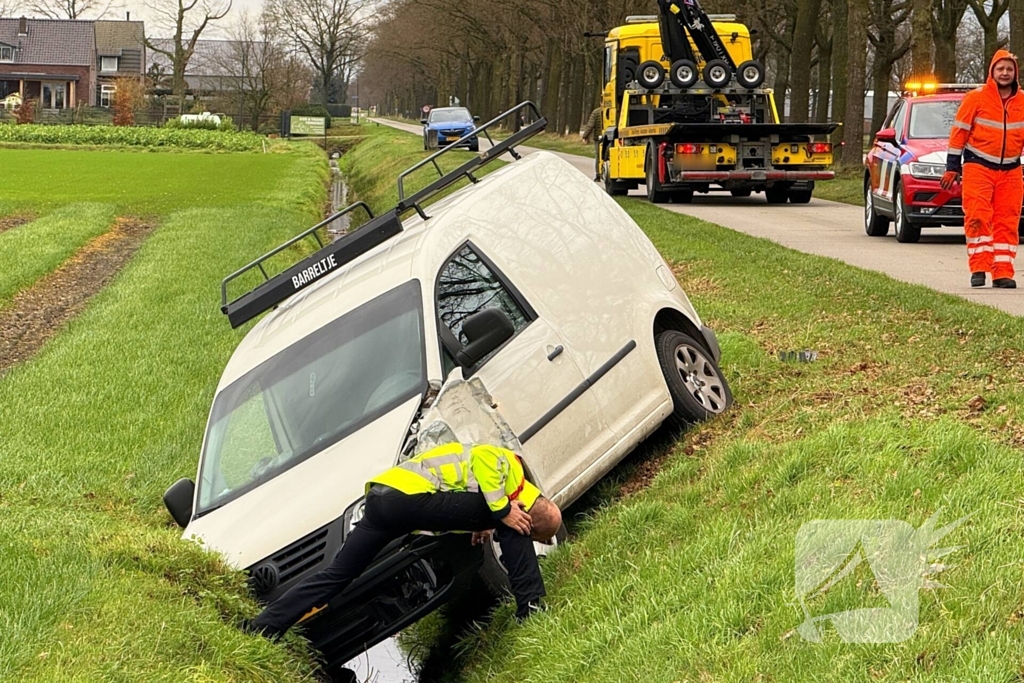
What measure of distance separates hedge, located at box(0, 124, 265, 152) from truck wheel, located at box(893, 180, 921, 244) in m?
53.6

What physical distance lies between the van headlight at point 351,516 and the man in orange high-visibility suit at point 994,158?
7857mm

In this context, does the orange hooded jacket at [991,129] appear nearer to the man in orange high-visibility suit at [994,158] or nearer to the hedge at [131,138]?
the man in orange high-visibility suit at [994,158]

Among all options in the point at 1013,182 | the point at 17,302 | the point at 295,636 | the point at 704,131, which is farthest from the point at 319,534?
the point at 704,131

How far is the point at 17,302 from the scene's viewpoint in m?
18.6

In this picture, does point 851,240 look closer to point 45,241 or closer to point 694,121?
point 694,121

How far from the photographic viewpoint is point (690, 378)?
9.04 meters

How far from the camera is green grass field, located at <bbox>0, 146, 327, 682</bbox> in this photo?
565 centimetres

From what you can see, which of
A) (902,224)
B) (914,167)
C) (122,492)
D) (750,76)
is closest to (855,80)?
(750,76)

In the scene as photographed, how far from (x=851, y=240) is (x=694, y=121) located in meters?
9.14

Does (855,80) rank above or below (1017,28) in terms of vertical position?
below

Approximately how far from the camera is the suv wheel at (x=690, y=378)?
342 inches

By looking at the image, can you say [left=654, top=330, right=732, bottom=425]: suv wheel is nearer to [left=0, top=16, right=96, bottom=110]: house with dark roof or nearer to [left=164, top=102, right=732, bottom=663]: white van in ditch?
[left=164, top=102, right=732, bottom=663]: white van in ditch
